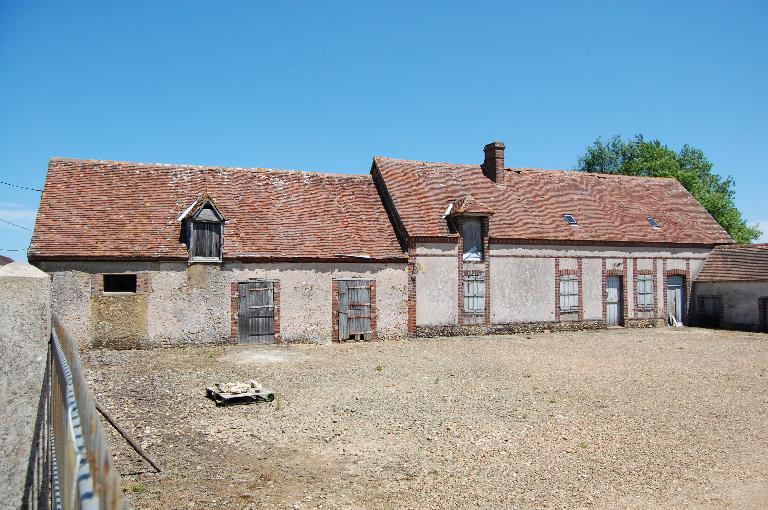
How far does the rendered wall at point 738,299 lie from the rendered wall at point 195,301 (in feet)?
52.6

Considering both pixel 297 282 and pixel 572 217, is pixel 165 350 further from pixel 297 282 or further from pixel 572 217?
pixel 572 217

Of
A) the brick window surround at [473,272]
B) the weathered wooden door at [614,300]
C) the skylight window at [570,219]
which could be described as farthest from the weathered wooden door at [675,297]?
the brick window surround at [473,272]

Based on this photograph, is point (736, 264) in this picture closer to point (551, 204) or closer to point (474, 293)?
point (551, 204)

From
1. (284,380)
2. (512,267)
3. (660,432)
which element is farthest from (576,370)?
(512,267)

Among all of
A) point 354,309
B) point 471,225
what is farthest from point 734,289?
point 354,309

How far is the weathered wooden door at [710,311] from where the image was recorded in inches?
1066

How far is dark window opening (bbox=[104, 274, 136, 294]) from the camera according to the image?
1881 centimetres

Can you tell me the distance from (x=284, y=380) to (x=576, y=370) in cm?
775

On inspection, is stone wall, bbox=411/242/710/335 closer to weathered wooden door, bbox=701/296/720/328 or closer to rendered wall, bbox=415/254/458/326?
rendered wall, bbox=415/254/458/326

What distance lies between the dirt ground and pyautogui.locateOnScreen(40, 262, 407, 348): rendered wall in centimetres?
175

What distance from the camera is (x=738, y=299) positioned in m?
26.2

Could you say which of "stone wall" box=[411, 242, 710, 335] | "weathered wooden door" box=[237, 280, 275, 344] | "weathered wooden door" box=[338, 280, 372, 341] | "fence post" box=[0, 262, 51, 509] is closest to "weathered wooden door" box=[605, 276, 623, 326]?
"stone wall" box=[411, 242, 710, 335]

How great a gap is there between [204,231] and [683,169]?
4402 centimetres

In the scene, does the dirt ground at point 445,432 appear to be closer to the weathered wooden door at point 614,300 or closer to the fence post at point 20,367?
the fence post at point 20,367
